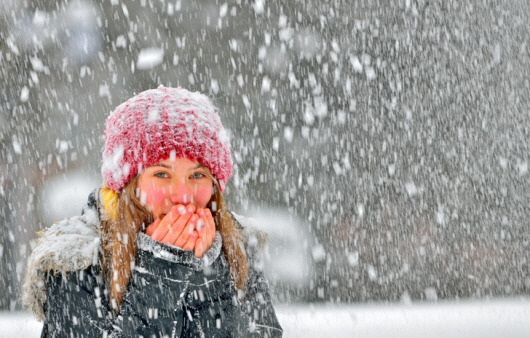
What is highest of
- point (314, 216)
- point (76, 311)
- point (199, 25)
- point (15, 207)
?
point (199, 25)

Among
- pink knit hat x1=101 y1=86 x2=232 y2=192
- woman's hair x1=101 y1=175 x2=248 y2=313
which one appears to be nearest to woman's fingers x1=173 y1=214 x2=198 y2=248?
woman's hair x1=101 y1=175 x2=248 y2=313

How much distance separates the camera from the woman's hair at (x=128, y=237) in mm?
1150

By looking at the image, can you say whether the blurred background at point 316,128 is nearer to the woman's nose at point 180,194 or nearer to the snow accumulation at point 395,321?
the snow accumulation at point 395,321

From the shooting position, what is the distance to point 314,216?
421cm

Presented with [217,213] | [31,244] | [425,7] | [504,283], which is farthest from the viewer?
[425,7]

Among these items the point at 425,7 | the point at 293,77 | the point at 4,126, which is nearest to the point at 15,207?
the point at 4,126

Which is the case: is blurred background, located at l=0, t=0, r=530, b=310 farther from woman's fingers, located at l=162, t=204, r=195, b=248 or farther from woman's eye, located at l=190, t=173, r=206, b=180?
woman's fingers, located at l=162, t=204, r=195, b=248

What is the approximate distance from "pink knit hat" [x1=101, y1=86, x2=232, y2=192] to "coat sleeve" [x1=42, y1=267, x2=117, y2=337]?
25cm

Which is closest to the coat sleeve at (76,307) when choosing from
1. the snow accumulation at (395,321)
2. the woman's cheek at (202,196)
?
the woman's cheek at (202,196)

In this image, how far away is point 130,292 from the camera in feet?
3.71

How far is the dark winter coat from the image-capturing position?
1.12 m

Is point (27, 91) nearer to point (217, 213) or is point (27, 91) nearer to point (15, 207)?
point (15, 207)

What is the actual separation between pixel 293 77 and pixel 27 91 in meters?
2.11

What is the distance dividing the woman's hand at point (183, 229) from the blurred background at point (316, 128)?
2719mm
